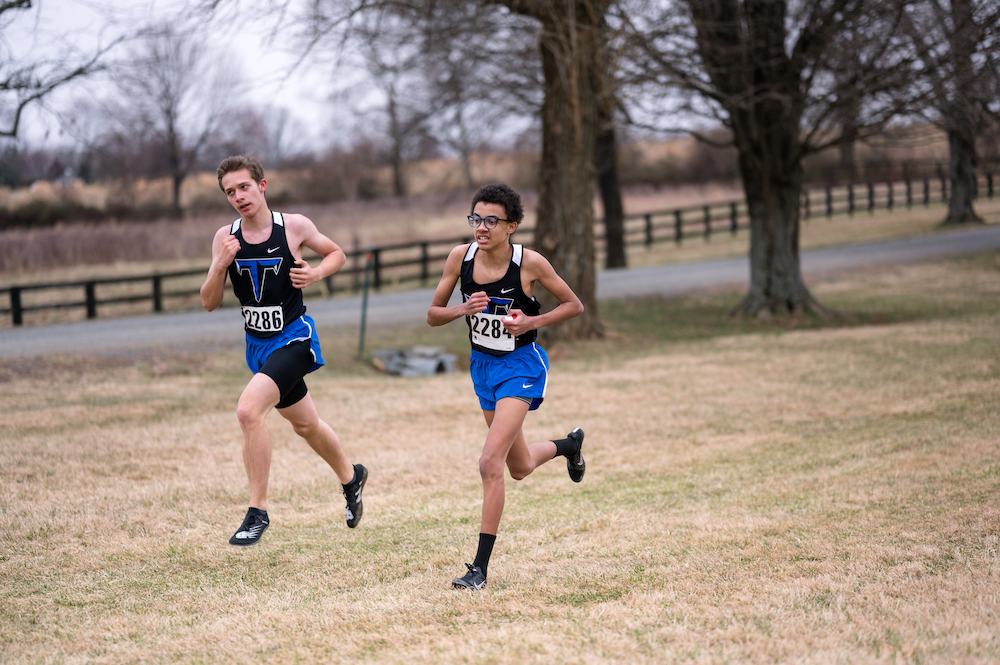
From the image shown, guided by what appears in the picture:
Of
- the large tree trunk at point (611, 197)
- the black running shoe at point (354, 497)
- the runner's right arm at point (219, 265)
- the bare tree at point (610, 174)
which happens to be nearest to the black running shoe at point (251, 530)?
the black running shoe at point (354, 497)

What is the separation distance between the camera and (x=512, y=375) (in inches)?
A: 190

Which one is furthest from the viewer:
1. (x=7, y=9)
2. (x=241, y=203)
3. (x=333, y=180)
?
(x=333, y=180)

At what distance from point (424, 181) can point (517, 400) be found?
32764 millimetres

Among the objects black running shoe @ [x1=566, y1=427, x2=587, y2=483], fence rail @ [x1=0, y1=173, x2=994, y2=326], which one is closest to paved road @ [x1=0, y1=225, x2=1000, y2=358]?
fence rail @ [x1=0, y1=173, x2=994, y2=326]

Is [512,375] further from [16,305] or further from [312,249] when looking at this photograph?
[16,305]

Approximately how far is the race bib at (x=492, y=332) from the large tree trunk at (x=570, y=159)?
10.1m

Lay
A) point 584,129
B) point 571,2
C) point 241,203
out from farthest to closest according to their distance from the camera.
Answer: point 584,129 < point 571,2 < point 241,203

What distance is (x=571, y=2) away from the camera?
13.9 metres

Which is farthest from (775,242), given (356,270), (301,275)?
(301,275)

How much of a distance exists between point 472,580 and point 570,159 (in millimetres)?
11349

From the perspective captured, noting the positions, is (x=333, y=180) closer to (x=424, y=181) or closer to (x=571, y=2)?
(x=424, y=181)

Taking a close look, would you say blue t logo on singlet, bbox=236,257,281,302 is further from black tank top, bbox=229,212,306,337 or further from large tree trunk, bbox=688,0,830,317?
large tree trunk, bbox=688,0,830,317

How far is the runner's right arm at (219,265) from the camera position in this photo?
503 cm

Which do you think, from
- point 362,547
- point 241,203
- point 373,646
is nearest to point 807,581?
point 373,646
